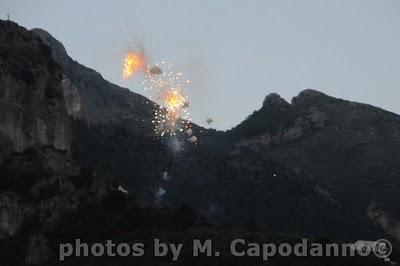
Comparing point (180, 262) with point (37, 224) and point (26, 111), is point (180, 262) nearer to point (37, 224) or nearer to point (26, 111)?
point (37, 224)

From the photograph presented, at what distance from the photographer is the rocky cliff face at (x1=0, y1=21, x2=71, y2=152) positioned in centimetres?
14150

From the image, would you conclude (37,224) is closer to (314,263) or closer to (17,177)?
(17,177)

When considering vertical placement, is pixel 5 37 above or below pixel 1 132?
above

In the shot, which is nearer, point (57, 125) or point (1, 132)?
point (1, 132)

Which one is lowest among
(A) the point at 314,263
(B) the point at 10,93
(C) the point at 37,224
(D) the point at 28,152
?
(A) the point at 314,263

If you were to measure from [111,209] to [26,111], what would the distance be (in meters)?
26.6

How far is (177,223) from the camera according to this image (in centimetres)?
12675

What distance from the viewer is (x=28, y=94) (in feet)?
485

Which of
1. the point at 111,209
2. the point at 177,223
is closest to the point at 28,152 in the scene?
the point at 111,209

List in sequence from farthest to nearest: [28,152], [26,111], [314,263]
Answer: [26,111] → [28,152] → [314,263]

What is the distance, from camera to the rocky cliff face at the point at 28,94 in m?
142

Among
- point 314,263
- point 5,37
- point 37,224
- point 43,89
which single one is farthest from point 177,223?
point 5,37

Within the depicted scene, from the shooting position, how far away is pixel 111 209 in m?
128

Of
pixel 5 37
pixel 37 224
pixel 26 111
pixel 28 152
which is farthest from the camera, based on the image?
pixel 5 37
